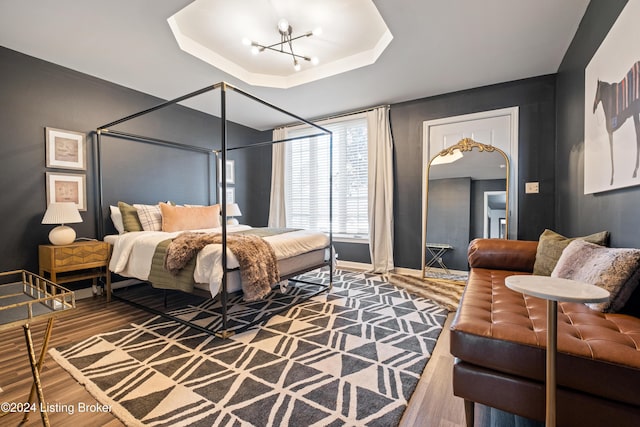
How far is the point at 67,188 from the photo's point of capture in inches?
120

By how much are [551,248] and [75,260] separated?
13.9 feet

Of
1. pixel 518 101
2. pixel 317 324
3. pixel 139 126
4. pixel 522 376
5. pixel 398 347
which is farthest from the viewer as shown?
pixel 139 126

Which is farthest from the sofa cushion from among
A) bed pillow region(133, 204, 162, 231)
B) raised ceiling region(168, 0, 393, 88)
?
bed pillow region(133, 204, 162, 231)

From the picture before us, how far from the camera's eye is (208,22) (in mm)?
2617

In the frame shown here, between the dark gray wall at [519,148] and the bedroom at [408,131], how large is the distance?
0.03 feet

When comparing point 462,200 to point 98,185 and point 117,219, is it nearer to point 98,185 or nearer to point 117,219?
point 117,219

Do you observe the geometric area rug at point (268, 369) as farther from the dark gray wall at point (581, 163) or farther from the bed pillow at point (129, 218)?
the dark gray wall at point (581, 163)

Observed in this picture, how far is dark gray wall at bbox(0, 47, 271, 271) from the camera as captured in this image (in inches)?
106

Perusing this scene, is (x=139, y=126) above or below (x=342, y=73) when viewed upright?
below

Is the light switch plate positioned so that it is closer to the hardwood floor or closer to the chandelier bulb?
the hardwood floor

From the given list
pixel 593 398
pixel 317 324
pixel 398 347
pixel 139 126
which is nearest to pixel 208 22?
pixel 139 126

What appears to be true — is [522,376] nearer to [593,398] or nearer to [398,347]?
[593,398]

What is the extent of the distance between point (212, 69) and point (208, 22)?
24.4 inches

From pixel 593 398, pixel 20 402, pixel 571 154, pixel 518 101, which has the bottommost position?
Answer: pixel 20 402
